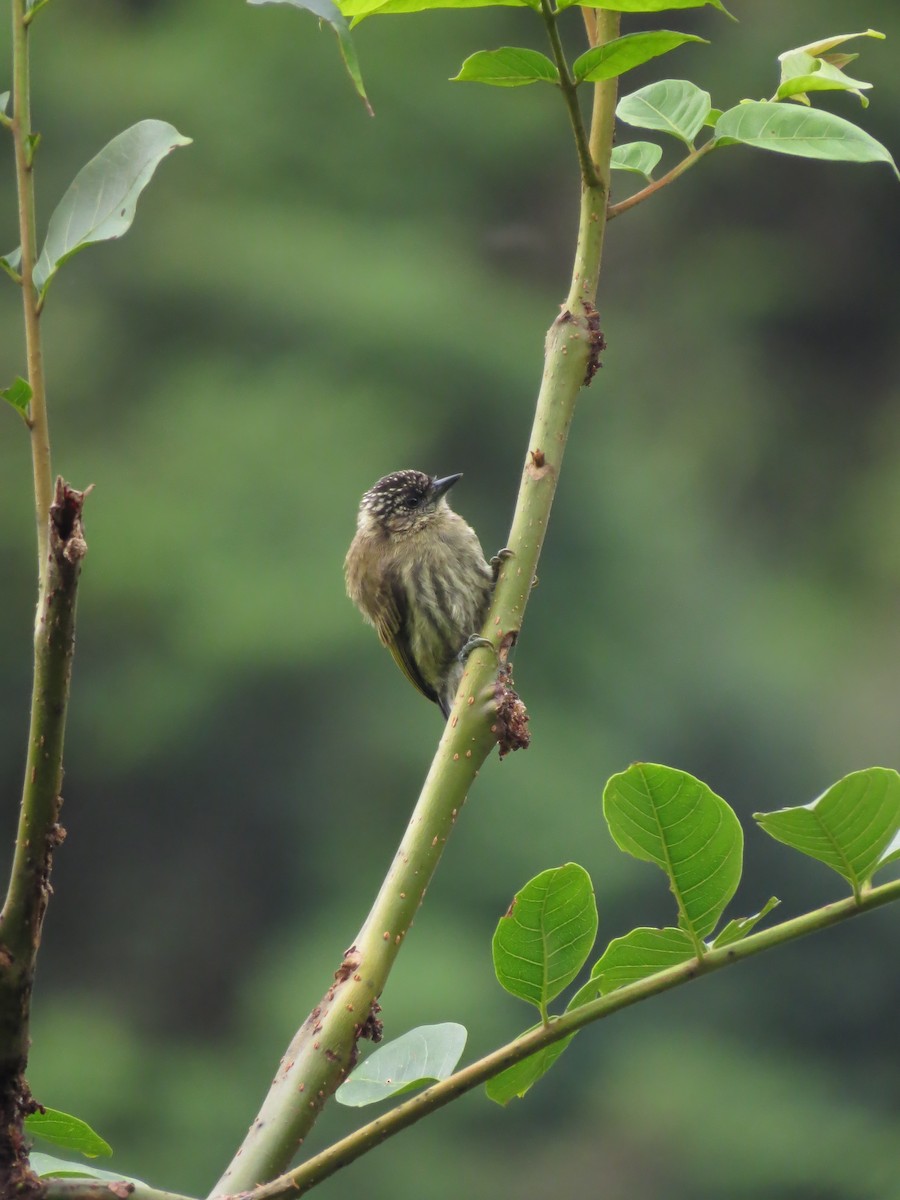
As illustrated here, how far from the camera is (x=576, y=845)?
379 inches

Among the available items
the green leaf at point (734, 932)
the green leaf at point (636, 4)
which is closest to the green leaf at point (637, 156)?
the green leaf at point (636, 4)

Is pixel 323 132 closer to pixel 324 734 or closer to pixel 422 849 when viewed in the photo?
pixel 324 734

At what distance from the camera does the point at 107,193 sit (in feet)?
3.77

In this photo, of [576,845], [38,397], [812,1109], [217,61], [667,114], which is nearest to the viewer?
[38,397]

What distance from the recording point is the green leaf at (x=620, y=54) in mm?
1180

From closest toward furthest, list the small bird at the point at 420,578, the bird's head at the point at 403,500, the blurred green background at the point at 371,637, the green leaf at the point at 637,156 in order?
the green leaf at the point at 637,156, the small bird at the point at 420,578, the bird's head at the point at 403,500, the blurred green background at the point at 371,637

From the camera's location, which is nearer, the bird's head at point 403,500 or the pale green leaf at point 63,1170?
the pale green leaf at point 63,1170

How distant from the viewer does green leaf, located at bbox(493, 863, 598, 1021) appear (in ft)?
3.88

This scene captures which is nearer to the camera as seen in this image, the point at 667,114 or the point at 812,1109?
the point at 667,114

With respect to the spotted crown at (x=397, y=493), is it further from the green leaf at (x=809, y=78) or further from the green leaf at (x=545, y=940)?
the green leaf at (x=545, y=940)

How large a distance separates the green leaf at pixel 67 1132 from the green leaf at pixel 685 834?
19.1 inches

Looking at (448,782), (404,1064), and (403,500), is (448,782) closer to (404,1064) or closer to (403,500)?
(404,1064)

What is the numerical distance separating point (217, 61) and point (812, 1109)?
8761 mm

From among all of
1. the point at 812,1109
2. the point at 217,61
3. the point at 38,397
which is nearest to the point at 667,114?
the point at 38,397
